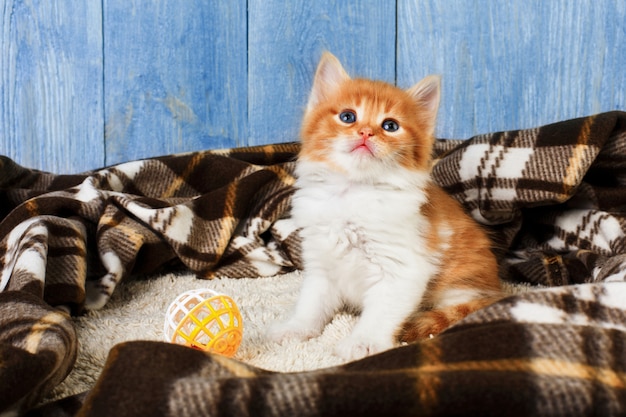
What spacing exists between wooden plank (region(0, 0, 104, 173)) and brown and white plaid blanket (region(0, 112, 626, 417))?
29cm

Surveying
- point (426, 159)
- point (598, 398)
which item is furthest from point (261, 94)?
point (598, 398)

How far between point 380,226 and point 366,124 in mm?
244

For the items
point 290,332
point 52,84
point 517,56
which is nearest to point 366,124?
point 290,332

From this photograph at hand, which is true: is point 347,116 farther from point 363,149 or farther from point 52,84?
point 52,84

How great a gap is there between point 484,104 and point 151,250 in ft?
4.24

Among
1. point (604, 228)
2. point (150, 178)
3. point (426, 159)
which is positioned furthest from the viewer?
point (150, 178)

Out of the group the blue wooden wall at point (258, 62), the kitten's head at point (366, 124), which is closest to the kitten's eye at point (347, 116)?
the kitten's head at point (366, 124)

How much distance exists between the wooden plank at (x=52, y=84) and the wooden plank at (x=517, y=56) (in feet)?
3.70

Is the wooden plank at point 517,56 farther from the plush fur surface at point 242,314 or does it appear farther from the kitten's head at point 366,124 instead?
the plush fur surface at point 242,314

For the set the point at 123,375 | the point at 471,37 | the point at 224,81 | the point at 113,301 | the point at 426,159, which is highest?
the point at 471,37

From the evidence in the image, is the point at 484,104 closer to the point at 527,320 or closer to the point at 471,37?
the point at 471,37

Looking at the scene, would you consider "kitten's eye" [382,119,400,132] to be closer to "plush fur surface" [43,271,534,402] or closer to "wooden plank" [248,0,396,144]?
"plush fur surface" [43,271,534,402]

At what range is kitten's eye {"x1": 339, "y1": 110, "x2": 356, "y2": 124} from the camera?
55.0 inches

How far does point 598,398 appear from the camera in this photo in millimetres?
708
